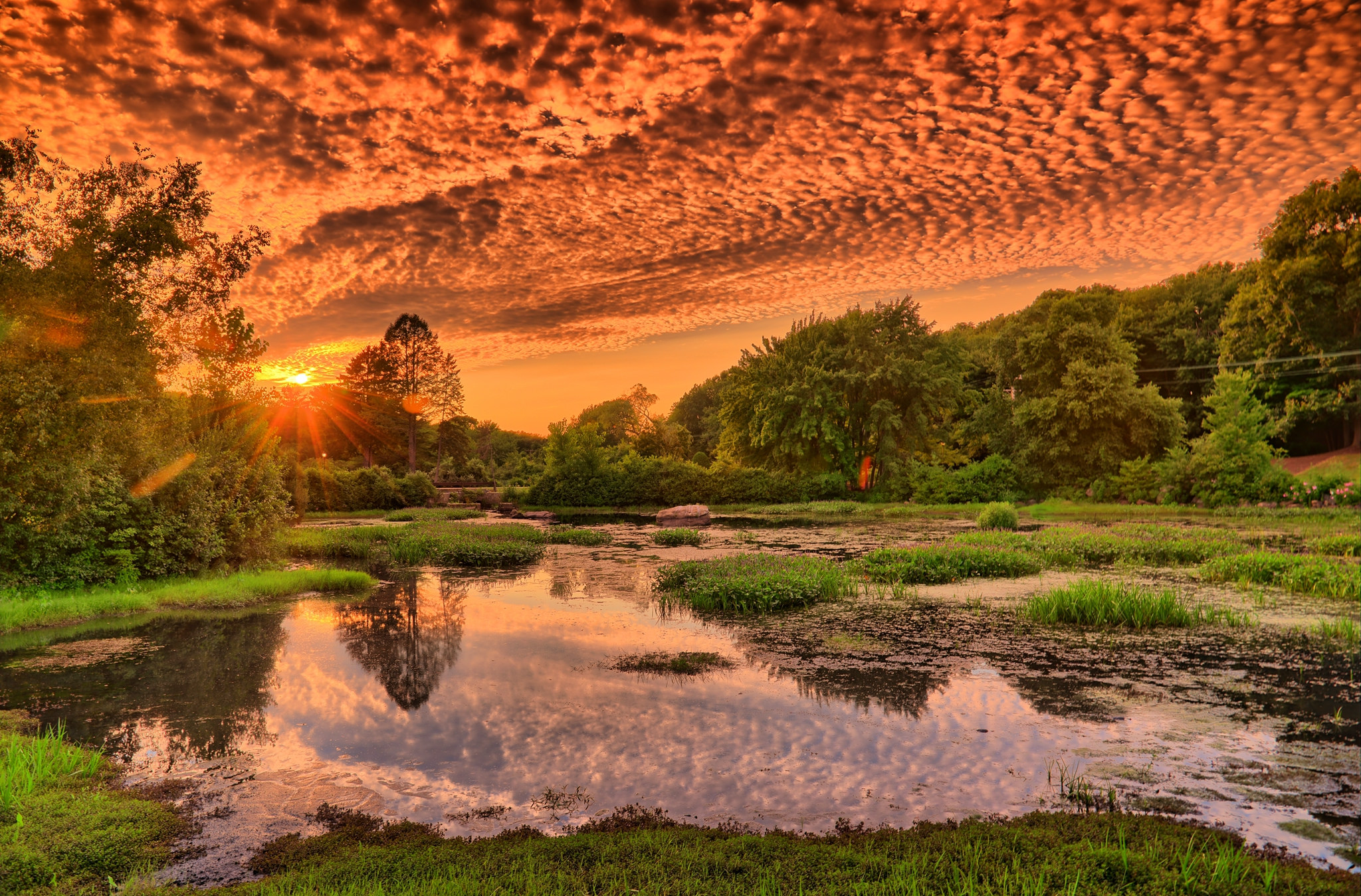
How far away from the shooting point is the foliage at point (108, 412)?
45.3 ft

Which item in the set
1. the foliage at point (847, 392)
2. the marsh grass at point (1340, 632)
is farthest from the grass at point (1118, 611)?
the foliage at point (847, 392)

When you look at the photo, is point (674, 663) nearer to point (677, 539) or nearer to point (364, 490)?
point (677, 539)

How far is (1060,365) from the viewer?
45062mm

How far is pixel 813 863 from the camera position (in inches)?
179

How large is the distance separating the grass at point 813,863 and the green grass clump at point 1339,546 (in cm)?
1930

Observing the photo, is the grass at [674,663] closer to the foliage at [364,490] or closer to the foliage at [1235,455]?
the foliage at [1235,455]

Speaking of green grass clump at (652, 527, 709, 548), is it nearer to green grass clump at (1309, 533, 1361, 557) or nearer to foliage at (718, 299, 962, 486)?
green grass clump at (1309, 533, 1361, 557)

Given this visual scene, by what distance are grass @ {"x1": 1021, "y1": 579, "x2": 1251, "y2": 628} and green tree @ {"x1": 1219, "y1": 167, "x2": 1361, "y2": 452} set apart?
35.0m

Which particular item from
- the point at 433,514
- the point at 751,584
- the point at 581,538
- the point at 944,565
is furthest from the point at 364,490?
the point at 944,565

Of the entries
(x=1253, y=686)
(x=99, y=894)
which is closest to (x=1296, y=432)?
(x=1253, y=686)

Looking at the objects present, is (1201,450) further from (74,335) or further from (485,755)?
(74,335)

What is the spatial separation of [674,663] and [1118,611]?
787cm

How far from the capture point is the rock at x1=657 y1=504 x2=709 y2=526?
35.5m

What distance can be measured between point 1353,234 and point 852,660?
43.6 m
